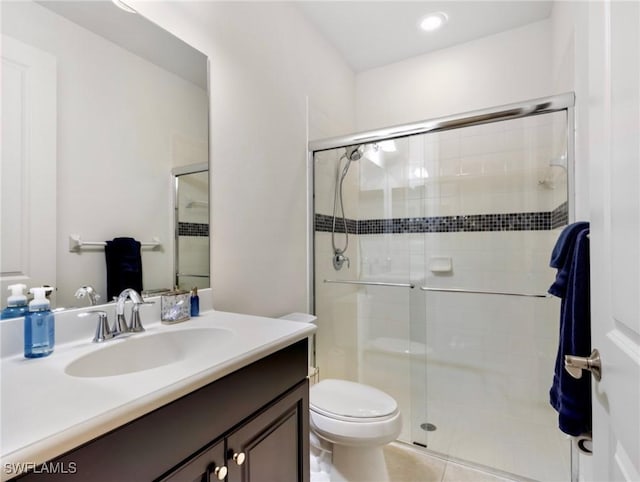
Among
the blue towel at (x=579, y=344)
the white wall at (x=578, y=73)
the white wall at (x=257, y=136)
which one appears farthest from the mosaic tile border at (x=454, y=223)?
the blue towel at (x=579, y=344)

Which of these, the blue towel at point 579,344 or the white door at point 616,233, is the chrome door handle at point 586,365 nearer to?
the white door at point 616,233

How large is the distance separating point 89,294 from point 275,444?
2.29ft

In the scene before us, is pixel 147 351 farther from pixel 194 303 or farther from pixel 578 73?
pixel 578 73

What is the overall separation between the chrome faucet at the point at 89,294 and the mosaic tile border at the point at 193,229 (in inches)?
14.2

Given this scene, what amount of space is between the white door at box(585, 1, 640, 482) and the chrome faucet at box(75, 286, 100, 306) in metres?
1.24

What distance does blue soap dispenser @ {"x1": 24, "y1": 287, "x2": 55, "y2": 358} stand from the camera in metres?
0.77

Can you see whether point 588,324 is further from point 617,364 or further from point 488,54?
point 488,54

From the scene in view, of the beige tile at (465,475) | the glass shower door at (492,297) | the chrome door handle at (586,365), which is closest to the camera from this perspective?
the chrome door handle at (586,365)

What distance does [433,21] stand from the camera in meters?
2.05

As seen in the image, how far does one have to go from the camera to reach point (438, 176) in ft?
6.85

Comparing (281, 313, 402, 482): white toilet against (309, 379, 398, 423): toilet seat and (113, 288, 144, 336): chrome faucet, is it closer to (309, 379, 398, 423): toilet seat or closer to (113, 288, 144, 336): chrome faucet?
(309, 379, 398, 423): toilet seat

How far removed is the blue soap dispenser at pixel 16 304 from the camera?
787 mm

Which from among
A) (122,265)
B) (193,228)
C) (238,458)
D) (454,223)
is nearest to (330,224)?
(454,223)

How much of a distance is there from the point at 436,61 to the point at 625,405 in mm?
2490
